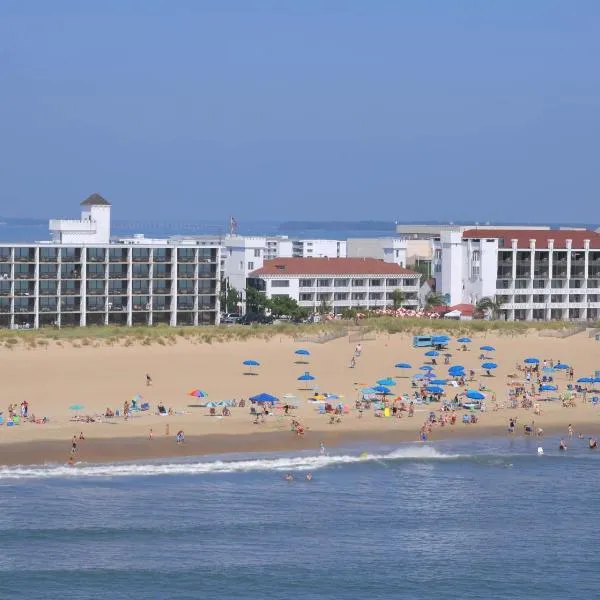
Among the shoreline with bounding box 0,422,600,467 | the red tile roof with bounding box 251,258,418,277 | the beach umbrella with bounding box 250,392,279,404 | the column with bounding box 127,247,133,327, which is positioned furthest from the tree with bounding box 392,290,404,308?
the beach umbrella with bounding box 250,392,279,404

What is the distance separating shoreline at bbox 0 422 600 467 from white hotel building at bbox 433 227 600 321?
143 ft

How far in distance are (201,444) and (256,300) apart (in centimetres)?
4685

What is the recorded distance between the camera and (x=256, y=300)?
9206 cm

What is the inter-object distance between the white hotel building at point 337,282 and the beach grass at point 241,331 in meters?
14.7

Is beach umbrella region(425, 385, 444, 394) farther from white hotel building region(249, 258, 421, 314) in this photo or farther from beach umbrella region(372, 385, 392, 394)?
white hotel building region(249, 258, 421, 314)

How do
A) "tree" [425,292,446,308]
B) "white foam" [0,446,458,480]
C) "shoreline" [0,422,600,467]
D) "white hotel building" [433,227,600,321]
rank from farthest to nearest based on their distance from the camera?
1. "tree" [425,292,446,308]
2. "white hotel building" [433,227,600,321]
3. "shoreline" [0,422,600,467]
4. "white foam" [0,446,458,480]

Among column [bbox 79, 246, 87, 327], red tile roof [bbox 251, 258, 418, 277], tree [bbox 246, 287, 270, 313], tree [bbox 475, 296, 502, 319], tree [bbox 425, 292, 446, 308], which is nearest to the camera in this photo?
column [bbox 79, 246, 87, 327]

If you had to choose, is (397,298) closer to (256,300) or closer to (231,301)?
(256,300)

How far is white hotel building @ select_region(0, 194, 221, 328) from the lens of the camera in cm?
7906

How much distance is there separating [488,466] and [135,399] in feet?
44.5

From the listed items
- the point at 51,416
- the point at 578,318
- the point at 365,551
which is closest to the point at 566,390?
the point at 51,416

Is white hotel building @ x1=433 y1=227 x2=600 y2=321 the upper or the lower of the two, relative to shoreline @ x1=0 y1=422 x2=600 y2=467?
upper

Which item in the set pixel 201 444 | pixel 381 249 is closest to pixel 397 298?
pixel 381 249

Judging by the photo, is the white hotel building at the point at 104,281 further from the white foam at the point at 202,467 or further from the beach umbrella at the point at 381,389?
the white foam at the point at 202,467
